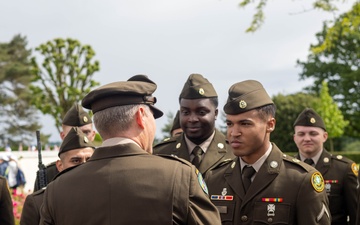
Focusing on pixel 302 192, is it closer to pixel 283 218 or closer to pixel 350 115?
pixel 283 218

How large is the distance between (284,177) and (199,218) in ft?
5.08

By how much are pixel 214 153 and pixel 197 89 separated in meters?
0.68

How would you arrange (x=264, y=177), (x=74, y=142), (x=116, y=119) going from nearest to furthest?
1. (x=116, y=119)
2. (x=264, y=177)
3. (x=74, y=142)

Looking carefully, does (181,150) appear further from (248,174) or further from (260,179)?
(260,179)

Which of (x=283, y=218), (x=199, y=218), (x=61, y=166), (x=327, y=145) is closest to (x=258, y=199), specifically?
(x=283, y=218)

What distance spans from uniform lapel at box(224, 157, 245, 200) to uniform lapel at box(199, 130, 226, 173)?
3.78 feet

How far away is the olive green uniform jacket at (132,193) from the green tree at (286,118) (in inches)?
1663

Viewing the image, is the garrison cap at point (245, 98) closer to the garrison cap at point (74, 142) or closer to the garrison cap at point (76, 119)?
the garrison cap at point (74, 142)

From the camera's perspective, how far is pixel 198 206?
3400 mm

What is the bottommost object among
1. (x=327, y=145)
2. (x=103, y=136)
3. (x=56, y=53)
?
(x=327, y=145)

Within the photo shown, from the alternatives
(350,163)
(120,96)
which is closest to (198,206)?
(120,96)

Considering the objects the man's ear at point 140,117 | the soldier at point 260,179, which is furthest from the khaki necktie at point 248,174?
the man's ear at point 140,117

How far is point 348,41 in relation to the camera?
57.4 meters

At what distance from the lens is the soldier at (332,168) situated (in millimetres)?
7328
